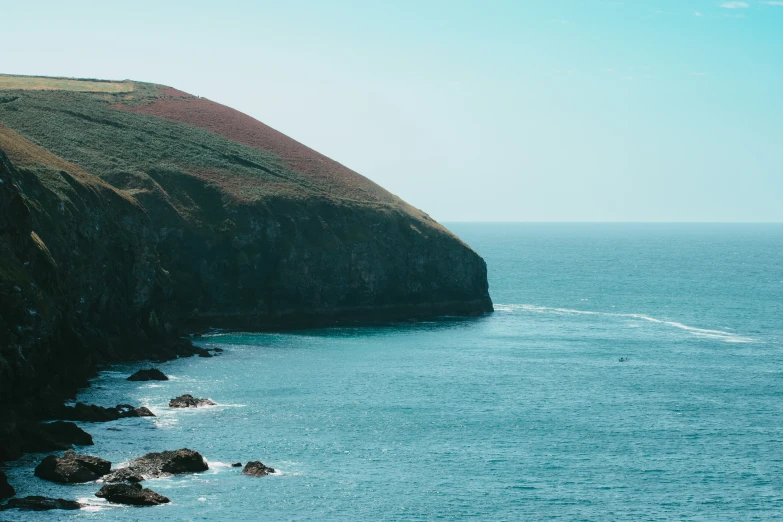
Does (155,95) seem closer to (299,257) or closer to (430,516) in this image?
(299,257)

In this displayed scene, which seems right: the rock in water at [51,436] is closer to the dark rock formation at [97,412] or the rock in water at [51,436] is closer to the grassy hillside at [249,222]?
the dark rock formation at [97,412]

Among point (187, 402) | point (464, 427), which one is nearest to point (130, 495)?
point (187, 402)

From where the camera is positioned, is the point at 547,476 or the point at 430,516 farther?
the point at 547,476

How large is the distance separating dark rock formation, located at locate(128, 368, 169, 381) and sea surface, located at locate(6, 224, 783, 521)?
1313mm

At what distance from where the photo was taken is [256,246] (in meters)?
138

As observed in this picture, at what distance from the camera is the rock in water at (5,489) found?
5272 centimetres

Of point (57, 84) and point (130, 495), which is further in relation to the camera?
point (57, 84)

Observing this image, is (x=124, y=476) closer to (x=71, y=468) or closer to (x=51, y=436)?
(x=71, y=468)

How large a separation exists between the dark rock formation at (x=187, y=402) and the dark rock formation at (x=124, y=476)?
797 inches

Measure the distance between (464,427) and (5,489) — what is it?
118 ft

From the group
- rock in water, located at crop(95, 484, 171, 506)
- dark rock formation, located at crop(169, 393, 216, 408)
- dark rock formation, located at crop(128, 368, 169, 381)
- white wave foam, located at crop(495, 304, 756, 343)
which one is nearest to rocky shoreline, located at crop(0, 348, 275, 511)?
rock in water, located at crop(95, 484, 171, 506)

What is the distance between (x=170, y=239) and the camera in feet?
428

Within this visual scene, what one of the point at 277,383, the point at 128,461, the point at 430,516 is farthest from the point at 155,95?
the point at 430,516

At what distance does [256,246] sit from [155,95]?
2668 inches
